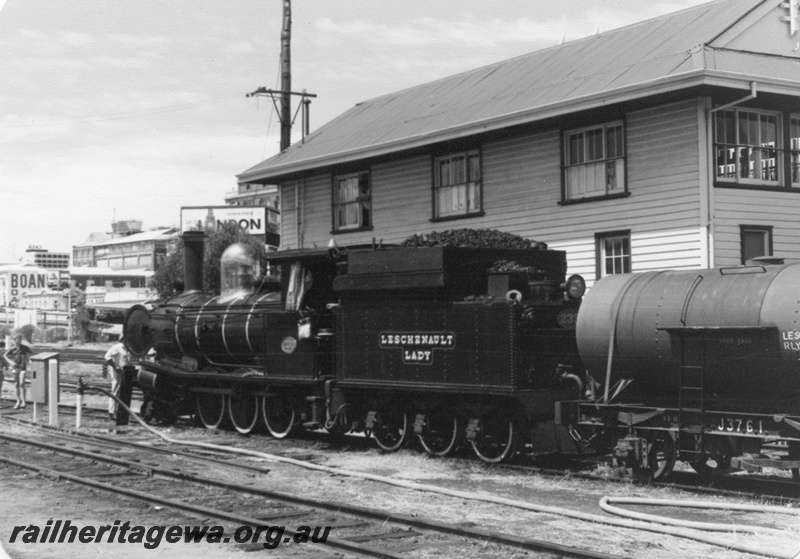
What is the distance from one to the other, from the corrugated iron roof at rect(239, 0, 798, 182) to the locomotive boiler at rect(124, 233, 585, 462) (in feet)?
14.4

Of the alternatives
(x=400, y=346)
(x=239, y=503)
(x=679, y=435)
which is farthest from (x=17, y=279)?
(x=679, y=435)

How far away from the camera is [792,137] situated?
715 inches

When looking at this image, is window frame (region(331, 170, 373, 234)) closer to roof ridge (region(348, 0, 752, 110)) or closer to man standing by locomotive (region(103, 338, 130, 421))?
roof ridge (region(348, 0, 752, 110))

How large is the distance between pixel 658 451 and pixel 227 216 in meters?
37.8

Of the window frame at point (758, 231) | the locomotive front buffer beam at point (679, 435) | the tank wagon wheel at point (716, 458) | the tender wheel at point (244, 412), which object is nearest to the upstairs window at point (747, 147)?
the window frame at point (758, 231)

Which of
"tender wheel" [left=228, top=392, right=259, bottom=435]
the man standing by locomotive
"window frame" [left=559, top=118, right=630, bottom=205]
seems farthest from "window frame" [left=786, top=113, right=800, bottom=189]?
the man standing by locomotive

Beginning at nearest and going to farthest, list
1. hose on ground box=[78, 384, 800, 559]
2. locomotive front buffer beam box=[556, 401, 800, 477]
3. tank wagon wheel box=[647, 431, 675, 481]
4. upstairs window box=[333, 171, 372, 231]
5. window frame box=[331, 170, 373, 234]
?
hose on ground box=[78, 384, 800, 559] < locomotive front buffer beam box=[556, 401, 800, 477] < tank wagon wheel box=[647, 431, 675, 481] < window frame box=[331, 170, 373, 234] < upstairs window box=[333, 171, 372, 231]

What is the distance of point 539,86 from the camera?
19.9m

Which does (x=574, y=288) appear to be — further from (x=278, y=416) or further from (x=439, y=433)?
(x=278, y=416)

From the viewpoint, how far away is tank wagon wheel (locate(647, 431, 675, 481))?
11.4 metres

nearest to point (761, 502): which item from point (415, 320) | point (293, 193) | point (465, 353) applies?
point (465, 353)

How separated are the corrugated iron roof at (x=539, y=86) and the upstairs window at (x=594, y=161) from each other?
951mm

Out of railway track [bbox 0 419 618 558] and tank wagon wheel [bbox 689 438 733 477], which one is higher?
tank wagon wheel [bbox 689 438 733 477]

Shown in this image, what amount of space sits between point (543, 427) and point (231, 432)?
712 cm
